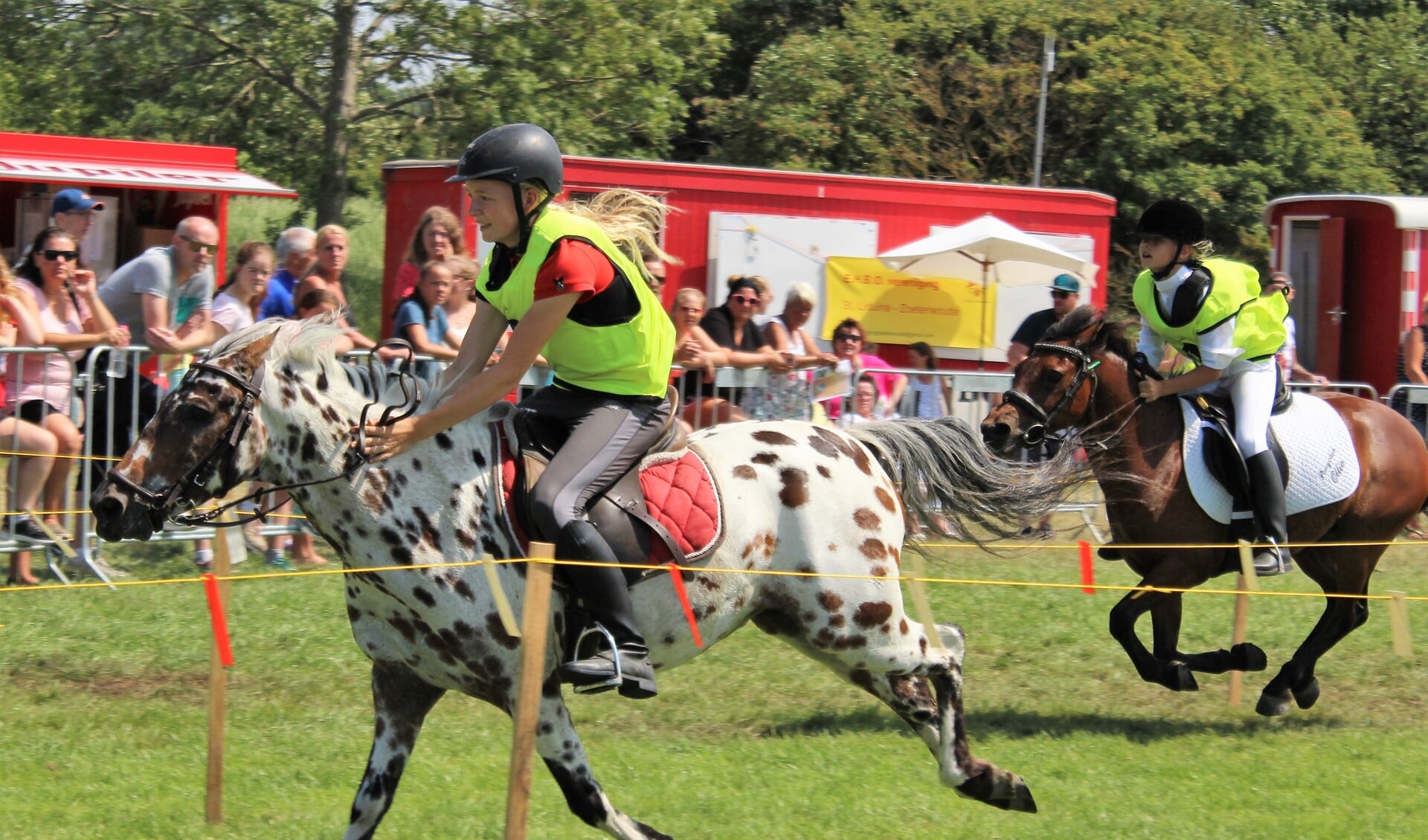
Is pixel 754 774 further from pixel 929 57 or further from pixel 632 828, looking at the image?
pixel 929 57

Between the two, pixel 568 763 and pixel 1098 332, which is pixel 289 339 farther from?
pixel 1098 332

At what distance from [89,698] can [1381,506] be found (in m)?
5.92

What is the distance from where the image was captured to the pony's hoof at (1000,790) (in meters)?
5.38

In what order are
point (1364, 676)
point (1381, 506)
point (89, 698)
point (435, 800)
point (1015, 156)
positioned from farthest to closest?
point (1015, 156), point (1364, 676), point (1381, 506), point (89, 698), point (435, 800)

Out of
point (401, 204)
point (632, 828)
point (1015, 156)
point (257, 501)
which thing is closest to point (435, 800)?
point (632, 828)

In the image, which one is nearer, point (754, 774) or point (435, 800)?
point (435, 800)

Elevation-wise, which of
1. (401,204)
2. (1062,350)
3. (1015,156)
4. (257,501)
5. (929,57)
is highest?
(929,57)

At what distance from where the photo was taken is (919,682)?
213 inches

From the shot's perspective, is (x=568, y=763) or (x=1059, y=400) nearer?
(x=568, y=763)

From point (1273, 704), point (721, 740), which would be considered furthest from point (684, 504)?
point (1273, 704)

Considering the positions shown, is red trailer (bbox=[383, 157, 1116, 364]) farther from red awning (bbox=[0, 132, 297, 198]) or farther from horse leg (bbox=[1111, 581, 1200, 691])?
horse leg (bbox=[1111, 581, 1200, 691])

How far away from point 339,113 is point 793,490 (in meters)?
15.9

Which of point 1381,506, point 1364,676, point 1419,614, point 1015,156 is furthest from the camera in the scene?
point 1015,156

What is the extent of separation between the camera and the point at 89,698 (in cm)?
685
